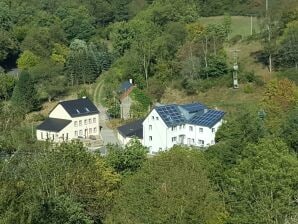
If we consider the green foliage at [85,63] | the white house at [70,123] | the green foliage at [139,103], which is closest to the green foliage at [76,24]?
the green foliage at [85,63]

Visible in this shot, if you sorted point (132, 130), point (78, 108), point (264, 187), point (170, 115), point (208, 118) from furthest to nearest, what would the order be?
point (78, 108), point (132, 130), point (170, 115), point (208, 118), point (264, 187)

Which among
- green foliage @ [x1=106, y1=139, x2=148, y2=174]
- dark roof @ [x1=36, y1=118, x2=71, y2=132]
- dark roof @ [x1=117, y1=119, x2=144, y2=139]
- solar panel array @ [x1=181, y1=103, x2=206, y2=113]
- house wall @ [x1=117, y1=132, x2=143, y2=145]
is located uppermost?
solar panel array @ [x1=181, y1=103, x2=206, y2=113]

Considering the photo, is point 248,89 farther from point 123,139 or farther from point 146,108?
point 123,139

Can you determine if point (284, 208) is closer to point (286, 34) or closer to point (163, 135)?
point (163, 135)

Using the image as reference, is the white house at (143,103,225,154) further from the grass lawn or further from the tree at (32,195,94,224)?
the grass lawn

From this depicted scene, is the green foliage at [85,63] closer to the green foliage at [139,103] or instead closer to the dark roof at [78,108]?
the green foliage at [139,103]

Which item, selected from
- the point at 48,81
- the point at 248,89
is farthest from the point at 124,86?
the point at 248,89

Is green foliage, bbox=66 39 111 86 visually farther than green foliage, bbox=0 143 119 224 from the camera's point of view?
Yes

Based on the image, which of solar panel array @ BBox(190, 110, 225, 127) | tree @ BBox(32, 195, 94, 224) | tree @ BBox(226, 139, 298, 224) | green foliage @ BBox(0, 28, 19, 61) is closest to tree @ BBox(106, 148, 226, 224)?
tree @ BBox(226, 139, 298, 224)
